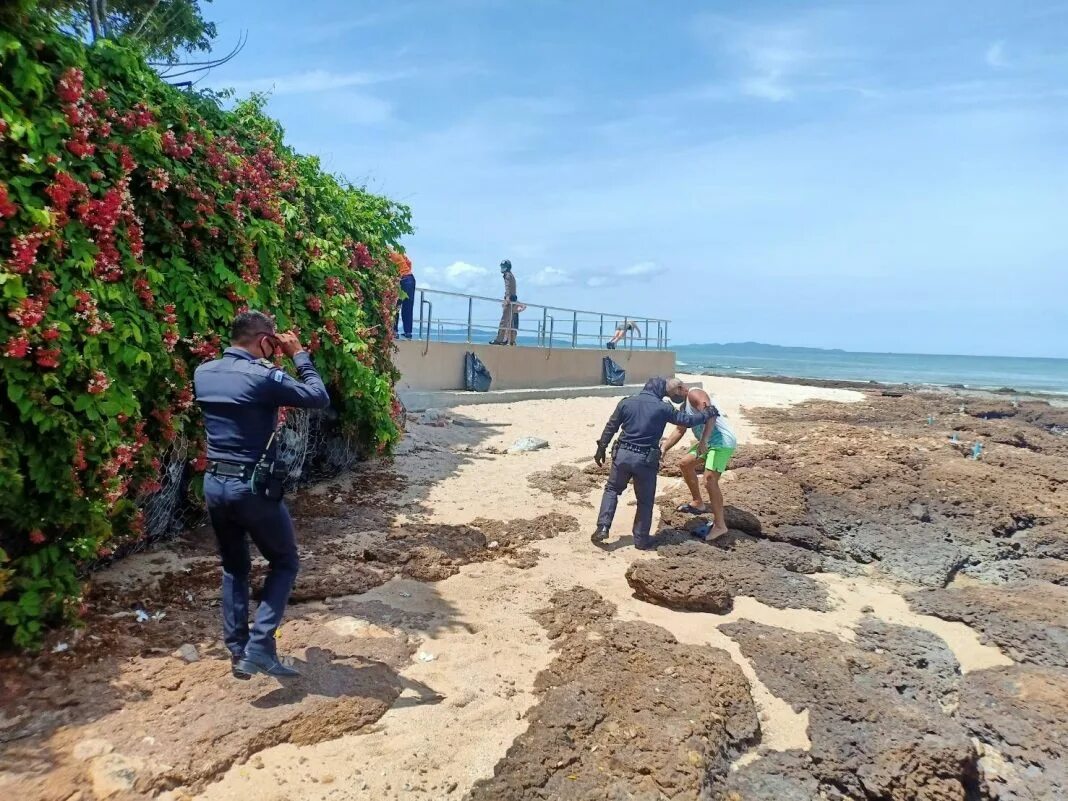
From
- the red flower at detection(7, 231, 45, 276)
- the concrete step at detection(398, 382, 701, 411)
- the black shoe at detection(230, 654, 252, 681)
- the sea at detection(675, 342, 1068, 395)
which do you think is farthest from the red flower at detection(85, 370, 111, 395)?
the sea at detection(675, 342, 1068, 395)

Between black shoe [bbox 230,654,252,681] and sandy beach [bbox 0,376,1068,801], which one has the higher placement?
black shoe [bbox 230,654,252,681]

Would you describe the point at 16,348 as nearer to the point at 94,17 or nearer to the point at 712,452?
the point at 712,452

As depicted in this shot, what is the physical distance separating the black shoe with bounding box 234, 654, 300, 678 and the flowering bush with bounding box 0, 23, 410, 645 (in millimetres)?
1031

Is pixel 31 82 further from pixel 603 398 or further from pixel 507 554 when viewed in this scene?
pixel 603 398

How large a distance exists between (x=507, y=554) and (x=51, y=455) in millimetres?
3432

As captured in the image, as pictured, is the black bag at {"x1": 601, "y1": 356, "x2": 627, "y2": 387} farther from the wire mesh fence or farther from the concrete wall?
the wire mesh fence

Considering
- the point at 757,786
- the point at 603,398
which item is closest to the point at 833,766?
the point at 757,786

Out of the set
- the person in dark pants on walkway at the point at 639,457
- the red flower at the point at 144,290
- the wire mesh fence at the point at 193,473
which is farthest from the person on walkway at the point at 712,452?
the red flower at the point at 144,290

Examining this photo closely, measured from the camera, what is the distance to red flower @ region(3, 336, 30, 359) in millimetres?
3443

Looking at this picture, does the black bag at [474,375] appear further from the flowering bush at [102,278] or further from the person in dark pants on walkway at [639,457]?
the flowering bush at [102,278]

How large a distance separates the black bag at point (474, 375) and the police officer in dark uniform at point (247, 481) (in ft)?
36.7

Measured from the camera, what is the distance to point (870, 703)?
3963mm

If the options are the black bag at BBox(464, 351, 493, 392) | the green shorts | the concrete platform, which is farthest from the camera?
the black bag at BBox(464, 351, 493, 392)

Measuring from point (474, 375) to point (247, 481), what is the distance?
1155 cm
